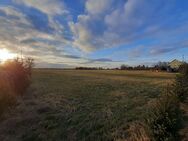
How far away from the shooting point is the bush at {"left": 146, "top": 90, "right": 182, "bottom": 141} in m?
9.58

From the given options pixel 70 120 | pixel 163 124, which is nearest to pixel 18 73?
pixel 70 120

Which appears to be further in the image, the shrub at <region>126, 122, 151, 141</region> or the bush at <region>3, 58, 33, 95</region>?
the bush at <region>3, 58, 33, 95</region>

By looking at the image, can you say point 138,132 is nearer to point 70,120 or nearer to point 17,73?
point 70,120

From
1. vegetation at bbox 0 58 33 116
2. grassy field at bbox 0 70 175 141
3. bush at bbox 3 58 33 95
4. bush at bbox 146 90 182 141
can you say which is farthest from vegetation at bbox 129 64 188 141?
bush at bbox 3 58 33 95

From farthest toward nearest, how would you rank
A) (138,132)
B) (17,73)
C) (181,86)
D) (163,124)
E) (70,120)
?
(17,73)
(181,86)
(70,120)
(138,132)
(163,124)

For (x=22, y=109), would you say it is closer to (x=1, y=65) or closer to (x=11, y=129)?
(x=11, y=129)

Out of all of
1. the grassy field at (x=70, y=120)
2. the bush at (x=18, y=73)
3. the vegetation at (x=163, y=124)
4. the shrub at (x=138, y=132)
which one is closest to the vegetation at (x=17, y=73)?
the bush at (x=18, y=73)

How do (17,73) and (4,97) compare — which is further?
(17,73)

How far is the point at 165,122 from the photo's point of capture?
32.0 ft

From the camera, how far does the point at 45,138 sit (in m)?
12.9

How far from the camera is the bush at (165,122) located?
31.4 ft

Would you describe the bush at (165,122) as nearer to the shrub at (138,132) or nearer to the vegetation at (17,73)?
the shrub at (138,132)

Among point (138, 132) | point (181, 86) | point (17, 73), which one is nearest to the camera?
point (138, 132)

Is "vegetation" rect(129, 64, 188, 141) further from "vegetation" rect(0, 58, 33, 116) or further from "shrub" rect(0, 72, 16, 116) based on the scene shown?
"vegetation" rect(0, 58, 33, 116)
